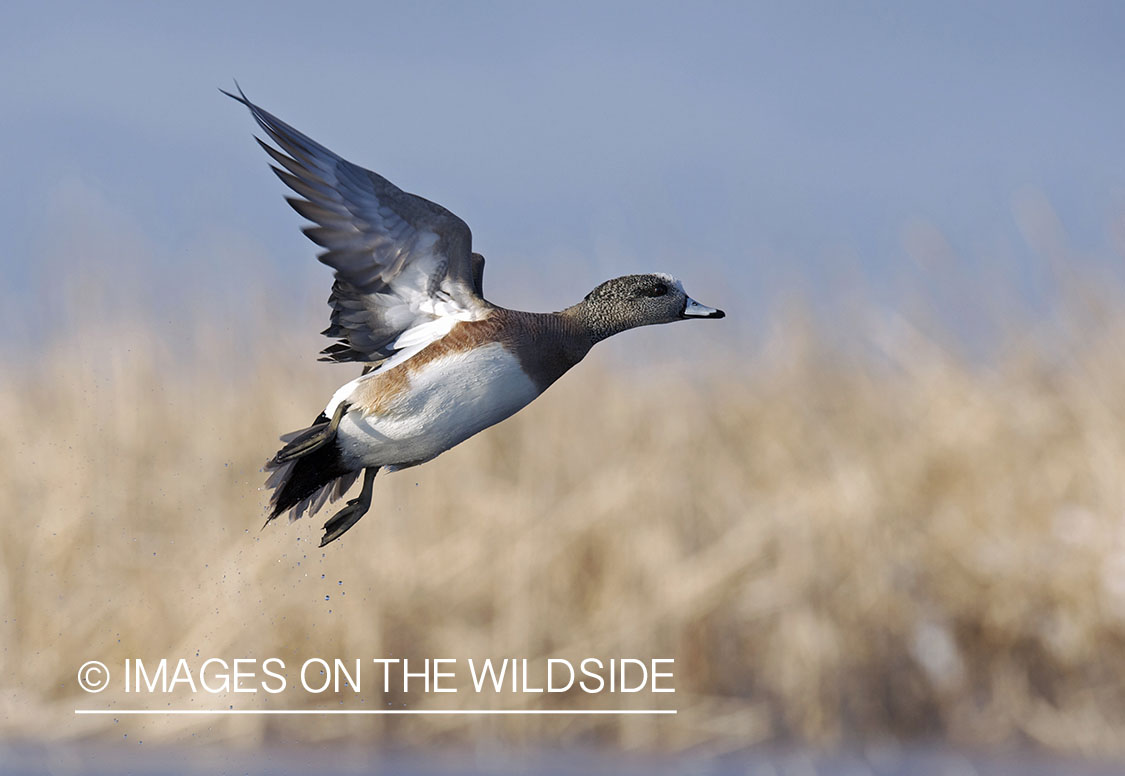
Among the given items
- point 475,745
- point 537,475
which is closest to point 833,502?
point 537,475

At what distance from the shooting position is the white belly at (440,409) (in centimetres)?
181

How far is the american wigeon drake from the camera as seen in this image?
6.12ft

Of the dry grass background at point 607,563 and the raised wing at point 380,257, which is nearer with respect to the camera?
the raised wing at point 380,257

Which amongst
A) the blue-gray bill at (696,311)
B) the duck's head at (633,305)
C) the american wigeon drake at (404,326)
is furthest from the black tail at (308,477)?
the blue-gray bill at (696,311)

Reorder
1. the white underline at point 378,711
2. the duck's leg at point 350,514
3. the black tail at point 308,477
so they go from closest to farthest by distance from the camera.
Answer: the duck's leg at point 350,514 < the black tail at point 308,477 < the white underline at point 378,711

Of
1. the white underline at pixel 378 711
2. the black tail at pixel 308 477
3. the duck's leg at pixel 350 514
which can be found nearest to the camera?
the duck's leg at pixel 350 514

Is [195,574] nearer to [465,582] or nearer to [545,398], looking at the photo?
[465,582]

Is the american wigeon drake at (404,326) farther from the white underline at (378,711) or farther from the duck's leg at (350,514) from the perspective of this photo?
the white underline at (378,711)

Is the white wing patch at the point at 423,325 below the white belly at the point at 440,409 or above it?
above

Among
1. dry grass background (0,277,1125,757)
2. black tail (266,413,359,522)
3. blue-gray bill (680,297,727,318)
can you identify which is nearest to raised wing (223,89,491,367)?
black tail (266,413,359,522)

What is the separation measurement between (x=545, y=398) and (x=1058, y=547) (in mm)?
2115

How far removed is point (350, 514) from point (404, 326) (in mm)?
312

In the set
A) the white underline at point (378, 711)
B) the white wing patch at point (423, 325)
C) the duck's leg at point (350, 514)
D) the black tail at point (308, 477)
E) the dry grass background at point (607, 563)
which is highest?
the dry grass background at point (607, 563)

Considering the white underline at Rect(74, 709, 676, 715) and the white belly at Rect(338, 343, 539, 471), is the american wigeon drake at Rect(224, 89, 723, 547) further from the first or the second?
the white underline at Rect(74, 709, 676, 715)
